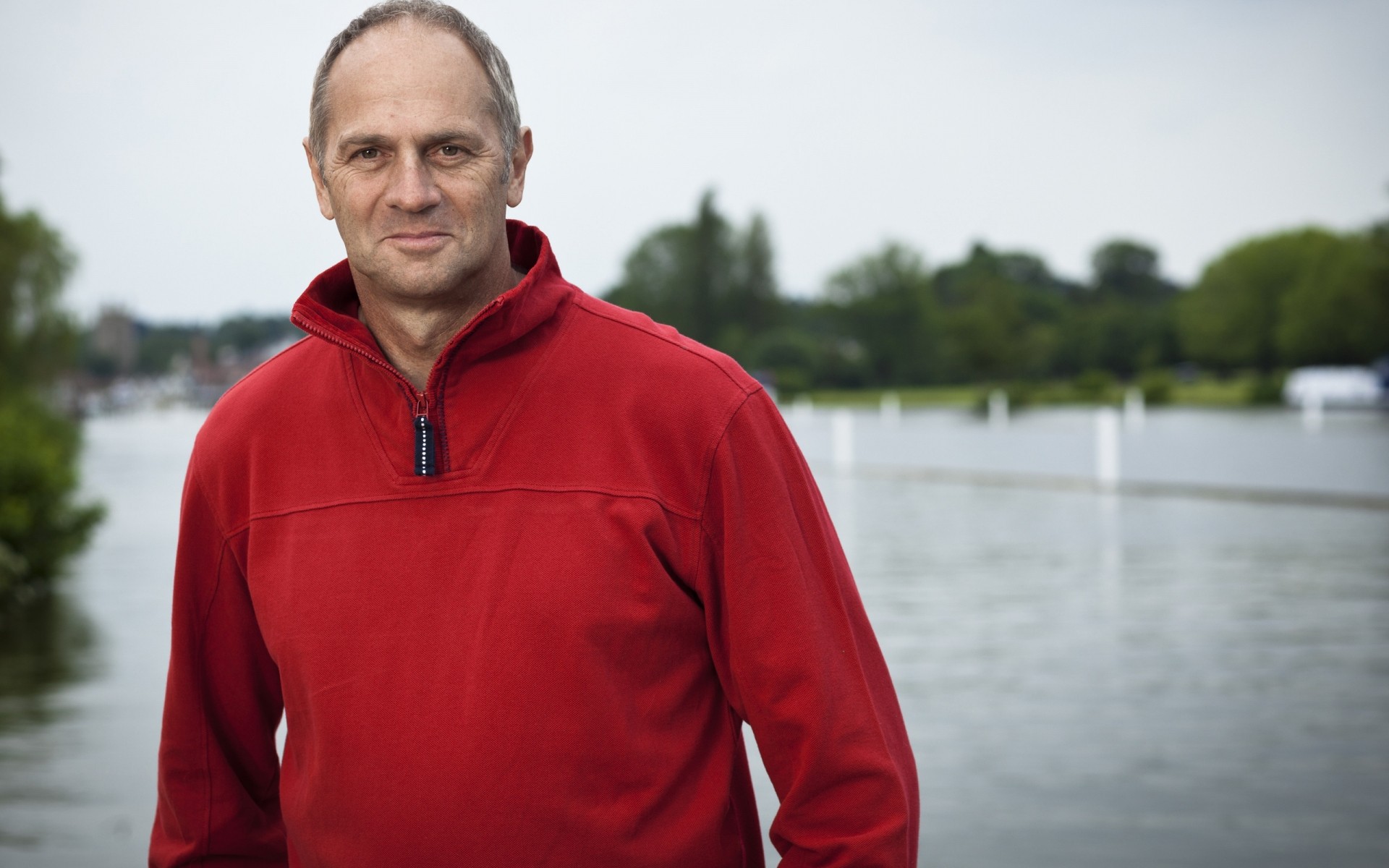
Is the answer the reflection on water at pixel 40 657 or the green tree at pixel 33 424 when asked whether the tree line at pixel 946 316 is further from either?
the reflection on water at pixel 40 657

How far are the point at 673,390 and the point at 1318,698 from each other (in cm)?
695

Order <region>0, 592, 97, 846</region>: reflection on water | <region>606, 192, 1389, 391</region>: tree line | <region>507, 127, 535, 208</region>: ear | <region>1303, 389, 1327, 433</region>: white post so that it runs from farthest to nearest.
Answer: <region>606, 192, 1389, 391</region>: tree line
<region>1303, 389, 1327, 433</region>: white post
<region>0, 592, 97, 846</region>: reflection on water
<region>507, 127, 535, 208</region>: ear

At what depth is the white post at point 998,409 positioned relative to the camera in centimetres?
4924

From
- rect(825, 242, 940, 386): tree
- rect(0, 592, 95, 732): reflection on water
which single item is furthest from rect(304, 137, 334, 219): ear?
rect(825, 242, 940, 386): tree

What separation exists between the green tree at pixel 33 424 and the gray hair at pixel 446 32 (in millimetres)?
10632

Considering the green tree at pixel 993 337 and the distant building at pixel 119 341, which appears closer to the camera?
the green tree at pixel 993 337

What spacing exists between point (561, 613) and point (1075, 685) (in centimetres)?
686

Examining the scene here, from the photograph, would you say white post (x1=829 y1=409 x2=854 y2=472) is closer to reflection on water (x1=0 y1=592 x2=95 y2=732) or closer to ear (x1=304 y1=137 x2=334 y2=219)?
reflection on water (x1=0 y1=592 x2=95 y2=732)

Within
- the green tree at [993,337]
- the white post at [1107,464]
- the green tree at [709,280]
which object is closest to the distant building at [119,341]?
the green tree at [709,280]

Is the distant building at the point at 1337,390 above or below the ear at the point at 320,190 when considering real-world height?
below

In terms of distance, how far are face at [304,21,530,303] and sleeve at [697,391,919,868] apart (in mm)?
461

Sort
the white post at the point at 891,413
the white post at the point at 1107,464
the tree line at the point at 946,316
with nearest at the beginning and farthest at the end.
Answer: the white post at the point at 1107,464
the white post at the point at 891,413
the tree line at the point at 946,316

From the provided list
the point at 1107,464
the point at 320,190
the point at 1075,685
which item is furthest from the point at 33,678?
the point at 1107,464

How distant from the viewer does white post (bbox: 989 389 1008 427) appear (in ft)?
162
